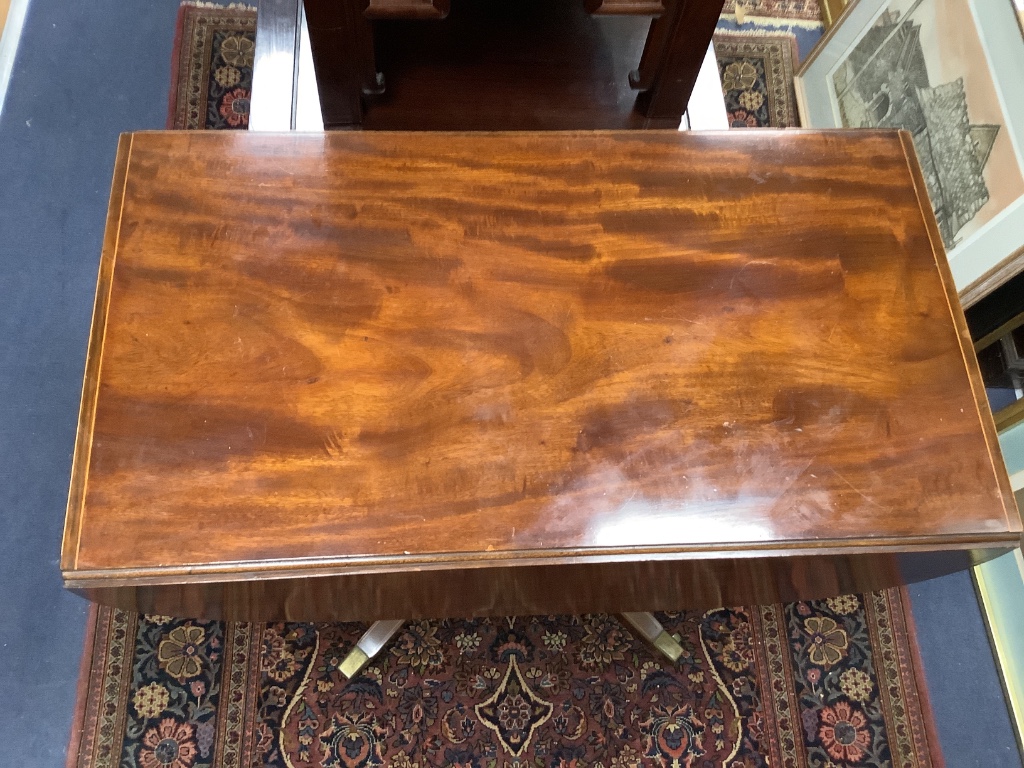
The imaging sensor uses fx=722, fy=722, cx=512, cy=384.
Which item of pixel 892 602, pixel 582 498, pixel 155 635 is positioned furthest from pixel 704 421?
pixel 155 635

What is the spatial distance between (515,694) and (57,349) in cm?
102

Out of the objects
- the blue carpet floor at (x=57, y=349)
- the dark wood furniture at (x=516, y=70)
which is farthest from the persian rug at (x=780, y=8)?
the blue carpet floor at (x=57, y=349)

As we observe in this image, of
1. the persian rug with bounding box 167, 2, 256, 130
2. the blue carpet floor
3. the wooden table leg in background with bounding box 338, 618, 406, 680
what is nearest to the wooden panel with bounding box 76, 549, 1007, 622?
the wooden table leg in background with bounding box 338, 618, 406, 680

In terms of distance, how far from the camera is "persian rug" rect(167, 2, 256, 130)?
148 centimetres

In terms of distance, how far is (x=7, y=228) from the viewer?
1.38 m

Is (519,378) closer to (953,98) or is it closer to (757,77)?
(953,98)

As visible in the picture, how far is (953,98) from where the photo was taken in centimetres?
125

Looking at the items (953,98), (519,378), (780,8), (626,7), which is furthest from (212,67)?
(953,98)

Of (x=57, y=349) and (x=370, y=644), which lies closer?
(x=370, y=644)

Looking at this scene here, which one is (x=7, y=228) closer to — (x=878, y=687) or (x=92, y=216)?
(x=92, y=216)

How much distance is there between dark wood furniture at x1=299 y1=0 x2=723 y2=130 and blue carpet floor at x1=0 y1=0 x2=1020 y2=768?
611 millimetres

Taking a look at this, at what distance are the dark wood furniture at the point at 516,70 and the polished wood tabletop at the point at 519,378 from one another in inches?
6.2

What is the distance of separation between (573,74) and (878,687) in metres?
1.15

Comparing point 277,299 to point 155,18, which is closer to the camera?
point 277,299
